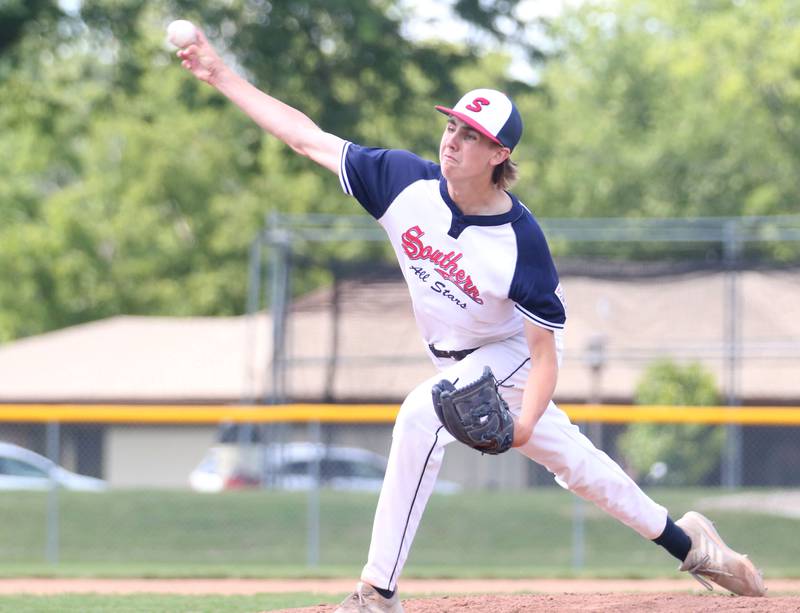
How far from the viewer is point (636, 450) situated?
503 inches

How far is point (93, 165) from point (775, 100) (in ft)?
52.1

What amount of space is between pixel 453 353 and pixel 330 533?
6.66m

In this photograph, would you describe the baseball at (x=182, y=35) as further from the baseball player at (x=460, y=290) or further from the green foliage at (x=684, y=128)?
the green foliage at (x=684, y=128)

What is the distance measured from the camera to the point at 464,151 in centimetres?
450

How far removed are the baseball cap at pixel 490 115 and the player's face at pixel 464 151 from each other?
0.13ft

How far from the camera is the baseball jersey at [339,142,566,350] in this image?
14.8 ft

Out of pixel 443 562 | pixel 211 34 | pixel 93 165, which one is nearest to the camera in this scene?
pixel 443 562

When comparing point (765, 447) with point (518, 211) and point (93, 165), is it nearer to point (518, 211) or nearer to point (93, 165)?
point (518, 211)

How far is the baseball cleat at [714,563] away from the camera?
205 inches

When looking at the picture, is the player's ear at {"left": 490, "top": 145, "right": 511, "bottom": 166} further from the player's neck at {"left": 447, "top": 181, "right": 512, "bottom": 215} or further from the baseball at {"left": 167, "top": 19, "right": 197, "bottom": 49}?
the baseball at {"left": 167, "top": 19, "right": 197, "bottom": 49}

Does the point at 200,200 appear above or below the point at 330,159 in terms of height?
above

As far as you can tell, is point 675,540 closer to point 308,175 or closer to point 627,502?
point 627,502

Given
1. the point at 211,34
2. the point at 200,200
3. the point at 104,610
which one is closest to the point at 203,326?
the point at 200,200

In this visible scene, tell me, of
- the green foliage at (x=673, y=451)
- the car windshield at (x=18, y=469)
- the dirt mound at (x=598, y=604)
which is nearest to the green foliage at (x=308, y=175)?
the car windshield at (x=18, y=469)
